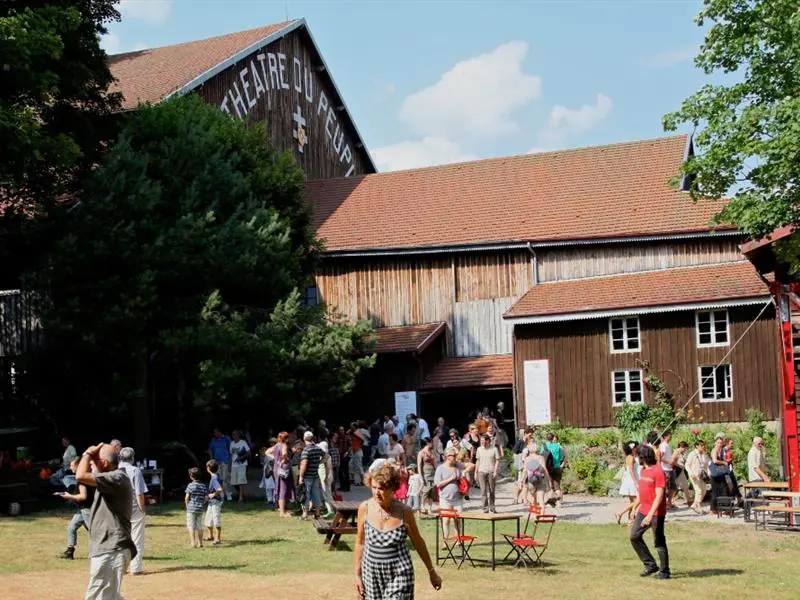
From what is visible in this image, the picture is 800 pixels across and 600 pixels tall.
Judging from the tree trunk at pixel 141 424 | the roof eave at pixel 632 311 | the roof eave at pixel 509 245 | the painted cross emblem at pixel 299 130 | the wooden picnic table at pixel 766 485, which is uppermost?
the painted cross emblem at pixel 299 130

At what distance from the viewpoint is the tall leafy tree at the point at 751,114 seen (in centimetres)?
2203

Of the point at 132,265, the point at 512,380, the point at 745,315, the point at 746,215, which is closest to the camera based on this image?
the point at 746,215

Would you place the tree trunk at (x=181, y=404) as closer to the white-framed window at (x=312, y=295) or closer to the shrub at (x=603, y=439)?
the white-framed window at (x=312, y=295)

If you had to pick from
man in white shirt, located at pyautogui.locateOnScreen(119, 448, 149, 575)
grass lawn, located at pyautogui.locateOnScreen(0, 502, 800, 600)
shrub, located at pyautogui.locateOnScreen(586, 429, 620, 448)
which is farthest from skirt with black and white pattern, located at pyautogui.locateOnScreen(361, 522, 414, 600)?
shrub, located at pyautogui.locateOnScreen(586, 429, 620, 448)

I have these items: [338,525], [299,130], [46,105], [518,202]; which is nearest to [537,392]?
[518,202]

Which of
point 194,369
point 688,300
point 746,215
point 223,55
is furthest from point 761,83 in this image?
point 223,55

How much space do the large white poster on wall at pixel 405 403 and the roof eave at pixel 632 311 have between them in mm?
4489

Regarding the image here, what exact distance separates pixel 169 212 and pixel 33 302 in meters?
4.25

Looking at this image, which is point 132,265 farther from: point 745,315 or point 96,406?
point 745,315

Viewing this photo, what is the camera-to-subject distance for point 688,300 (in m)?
32.6

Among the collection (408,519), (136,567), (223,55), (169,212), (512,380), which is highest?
(223,55)

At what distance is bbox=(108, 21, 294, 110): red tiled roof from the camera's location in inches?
1645

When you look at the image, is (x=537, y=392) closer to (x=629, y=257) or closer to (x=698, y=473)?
(x=629, y=257)

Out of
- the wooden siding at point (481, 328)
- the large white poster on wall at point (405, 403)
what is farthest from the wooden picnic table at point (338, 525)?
the wooden siding at point (481, 328)
